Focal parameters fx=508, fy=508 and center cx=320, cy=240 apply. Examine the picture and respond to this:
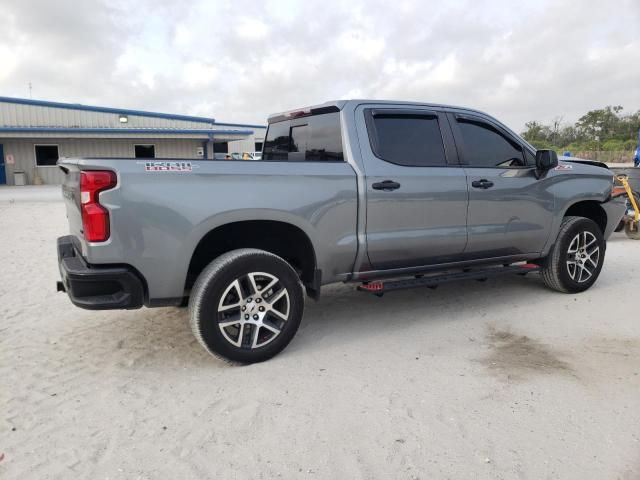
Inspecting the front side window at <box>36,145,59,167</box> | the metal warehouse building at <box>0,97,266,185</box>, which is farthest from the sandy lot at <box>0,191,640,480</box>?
the front side window at <box>36,145,59,167</box>

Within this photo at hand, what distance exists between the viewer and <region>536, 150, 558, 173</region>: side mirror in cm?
481

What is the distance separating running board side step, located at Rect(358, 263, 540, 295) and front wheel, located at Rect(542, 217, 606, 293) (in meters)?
0.30

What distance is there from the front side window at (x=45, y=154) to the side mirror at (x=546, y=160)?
2665 cm

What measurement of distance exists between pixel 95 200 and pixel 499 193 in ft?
11.3

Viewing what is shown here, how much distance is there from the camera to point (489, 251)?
4.79 metres

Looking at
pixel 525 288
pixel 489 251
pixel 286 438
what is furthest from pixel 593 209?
pixel 286 438

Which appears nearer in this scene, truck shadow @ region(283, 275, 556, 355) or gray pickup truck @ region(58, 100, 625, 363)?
gray pickup truck @ region(58, 100, 625, 363)

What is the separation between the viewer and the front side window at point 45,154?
26188mm

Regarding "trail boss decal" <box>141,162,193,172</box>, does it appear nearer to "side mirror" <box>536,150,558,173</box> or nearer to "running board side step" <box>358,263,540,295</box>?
"running board side step" <box>358,263,540,295</box>

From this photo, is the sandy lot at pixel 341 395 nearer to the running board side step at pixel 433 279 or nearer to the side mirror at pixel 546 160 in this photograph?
the running board side step at pixel 433 279

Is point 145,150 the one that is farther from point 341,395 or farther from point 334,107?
point 341,395

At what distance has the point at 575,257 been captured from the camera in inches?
213

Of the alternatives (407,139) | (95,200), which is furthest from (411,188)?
(95,200)

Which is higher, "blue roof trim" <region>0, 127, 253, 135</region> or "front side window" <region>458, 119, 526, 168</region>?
"blue roof trim" <region>0, 127, 253, 135</region>
